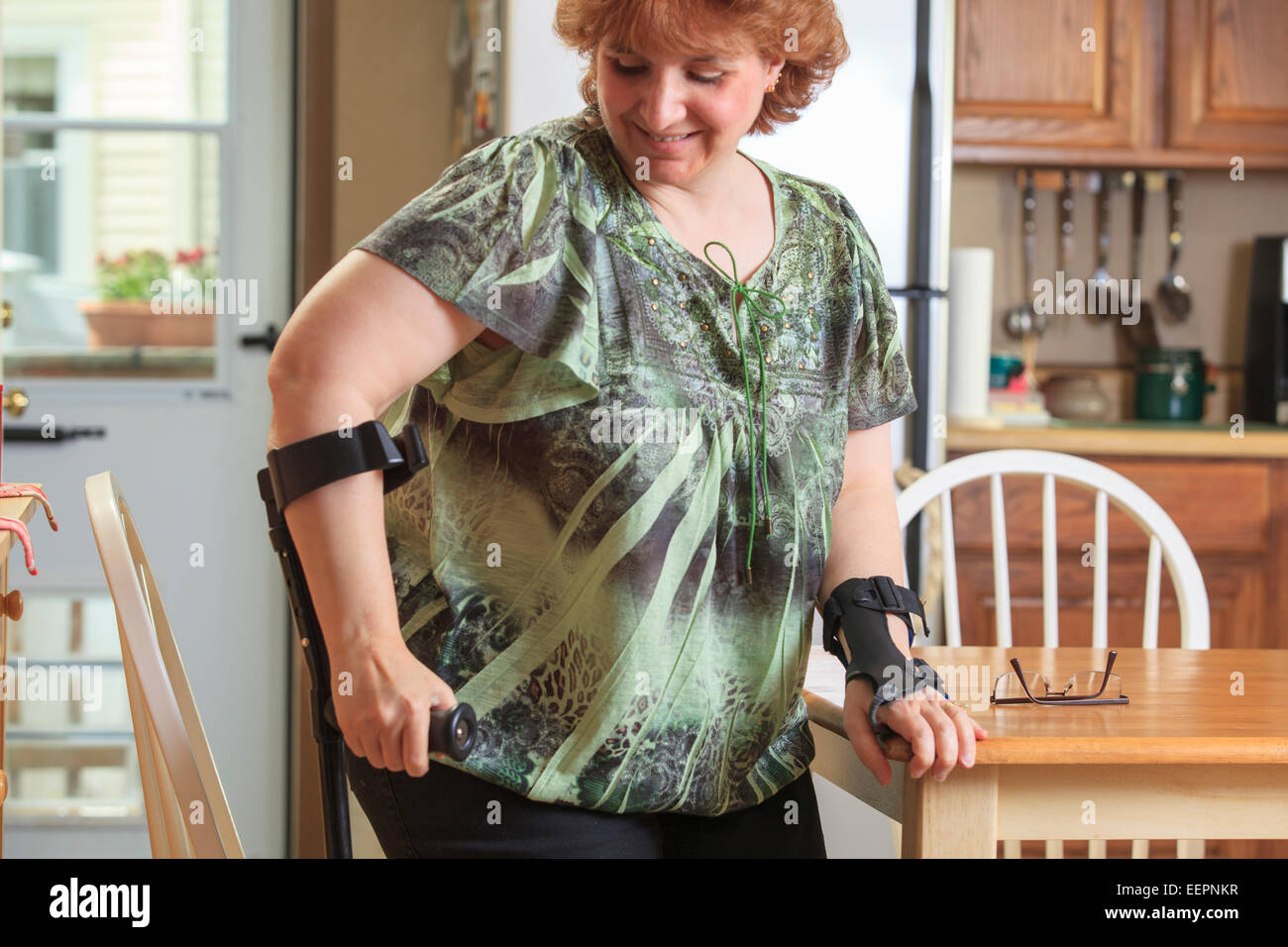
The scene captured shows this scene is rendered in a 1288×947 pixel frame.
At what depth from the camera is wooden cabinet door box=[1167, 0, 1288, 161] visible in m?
2.70

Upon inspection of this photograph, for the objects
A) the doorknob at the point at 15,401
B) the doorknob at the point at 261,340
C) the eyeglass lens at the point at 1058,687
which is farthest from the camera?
the doorknob at the point at 261,340

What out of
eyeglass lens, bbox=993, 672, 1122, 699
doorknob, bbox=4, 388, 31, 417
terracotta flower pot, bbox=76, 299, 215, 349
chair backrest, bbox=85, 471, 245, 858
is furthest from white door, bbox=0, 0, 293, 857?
eyeglass lens, bbox=993, 672, 1122, 699

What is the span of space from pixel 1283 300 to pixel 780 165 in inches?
50.5

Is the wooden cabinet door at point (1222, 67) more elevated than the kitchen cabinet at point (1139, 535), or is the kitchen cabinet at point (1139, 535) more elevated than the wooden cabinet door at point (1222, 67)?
the wooden cabinet door at point (1222, 67)

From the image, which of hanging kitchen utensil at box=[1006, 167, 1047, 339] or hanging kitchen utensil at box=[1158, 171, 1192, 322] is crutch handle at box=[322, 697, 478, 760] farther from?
hanging kitchen utensil at box=[1158, 171, 1192, 322]

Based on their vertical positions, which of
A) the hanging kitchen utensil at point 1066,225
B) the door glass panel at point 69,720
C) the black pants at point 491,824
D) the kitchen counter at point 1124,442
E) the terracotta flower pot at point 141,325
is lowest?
the door glass panel at point 69,720

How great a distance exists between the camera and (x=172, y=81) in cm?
246

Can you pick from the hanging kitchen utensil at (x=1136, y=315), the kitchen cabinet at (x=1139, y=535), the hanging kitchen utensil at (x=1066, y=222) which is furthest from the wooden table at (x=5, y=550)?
the hanging kitchen utensil at (x=1136, y=315)

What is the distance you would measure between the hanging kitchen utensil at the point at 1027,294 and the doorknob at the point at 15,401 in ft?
6.56

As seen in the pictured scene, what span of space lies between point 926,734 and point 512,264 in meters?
0.44

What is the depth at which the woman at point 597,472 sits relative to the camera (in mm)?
925

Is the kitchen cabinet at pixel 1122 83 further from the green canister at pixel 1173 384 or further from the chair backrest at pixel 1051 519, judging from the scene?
the chair backrest at pixel 1051 519

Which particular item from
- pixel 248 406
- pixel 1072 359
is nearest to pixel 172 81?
pixel 248 406
